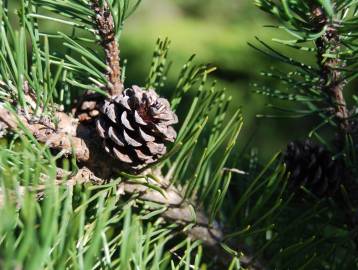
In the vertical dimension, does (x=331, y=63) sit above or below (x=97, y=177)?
above

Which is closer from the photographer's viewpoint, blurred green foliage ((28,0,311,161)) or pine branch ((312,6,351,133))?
pine branch ((312,6,351,133))

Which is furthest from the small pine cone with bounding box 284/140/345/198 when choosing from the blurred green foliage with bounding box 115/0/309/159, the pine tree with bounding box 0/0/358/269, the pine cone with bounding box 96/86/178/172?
the blurred green foliage with bounding box 115/0/309/159

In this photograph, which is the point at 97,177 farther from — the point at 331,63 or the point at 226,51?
the point at 226,51

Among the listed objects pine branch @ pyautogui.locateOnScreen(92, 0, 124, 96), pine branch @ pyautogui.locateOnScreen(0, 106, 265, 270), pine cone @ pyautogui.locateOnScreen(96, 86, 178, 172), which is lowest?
pine branch @ pyautogui.locateOnScreen(0, 106, 265, 270)

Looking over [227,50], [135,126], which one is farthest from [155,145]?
[227,50]

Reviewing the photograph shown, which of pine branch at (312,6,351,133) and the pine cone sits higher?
pine branch at (312,6,351,133)

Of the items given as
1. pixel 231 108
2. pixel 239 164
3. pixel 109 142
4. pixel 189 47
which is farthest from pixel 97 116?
pixel 189 47

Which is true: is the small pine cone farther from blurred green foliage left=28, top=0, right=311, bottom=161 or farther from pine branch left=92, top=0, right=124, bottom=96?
blurred green foliage left=28, top=0, right=311, bottom=161
